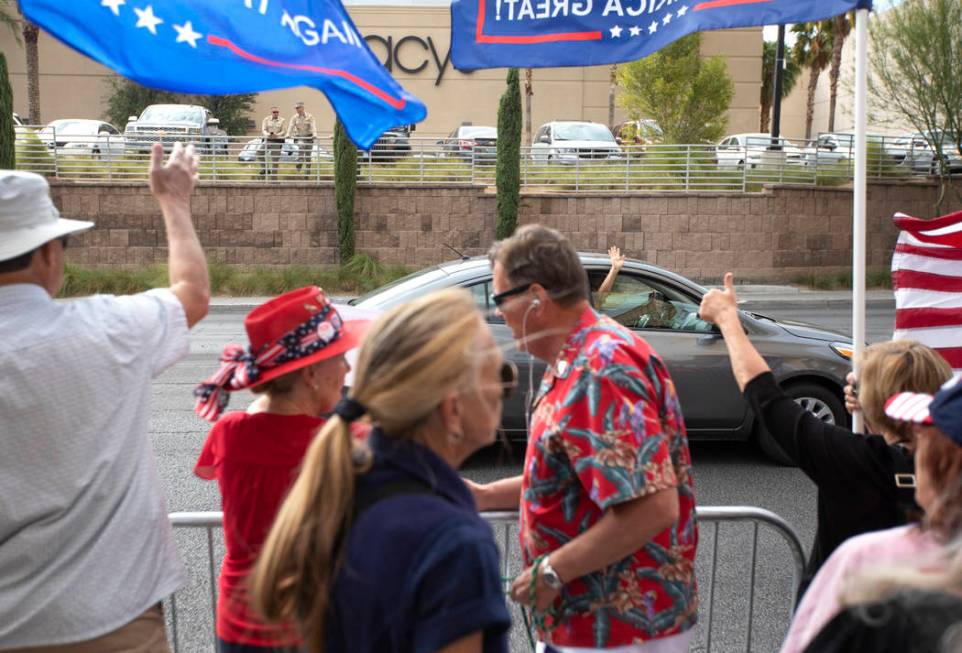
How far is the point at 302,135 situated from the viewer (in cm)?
2344

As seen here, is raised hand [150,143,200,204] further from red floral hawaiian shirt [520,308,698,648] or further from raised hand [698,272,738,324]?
raised hand [698,272,738,324]

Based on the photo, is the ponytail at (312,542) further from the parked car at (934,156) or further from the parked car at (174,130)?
the parked car at (934,156)

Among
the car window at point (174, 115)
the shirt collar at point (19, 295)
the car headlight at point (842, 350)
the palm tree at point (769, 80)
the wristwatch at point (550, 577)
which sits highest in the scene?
the palm tree at point (769, 80)

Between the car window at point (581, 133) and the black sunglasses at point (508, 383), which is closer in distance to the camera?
the black sunglasses at point (508, 383)

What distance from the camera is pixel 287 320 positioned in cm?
248

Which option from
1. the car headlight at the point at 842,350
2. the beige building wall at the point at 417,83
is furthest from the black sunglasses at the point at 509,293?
the beige building wall at the point at 417,83

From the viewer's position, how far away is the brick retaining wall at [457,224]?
22.3 metres

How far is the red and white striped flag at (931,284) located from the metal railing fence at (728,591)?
1.00 metres

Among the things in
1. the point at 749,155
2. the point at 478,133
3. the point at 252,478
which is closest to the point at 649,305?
the point at 252,478

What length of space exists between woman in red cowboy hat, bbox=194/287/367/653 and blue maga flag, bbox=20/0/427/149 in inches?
35.5

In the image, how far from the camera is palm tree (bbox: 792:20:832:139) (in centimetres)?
4488

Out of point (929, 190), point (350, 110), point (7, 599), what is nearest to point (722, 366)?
point (350, 110)

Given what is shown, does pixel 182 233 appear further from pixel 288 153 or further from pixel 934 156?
pixel 934 156

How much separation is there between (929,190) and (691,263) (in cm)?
661
